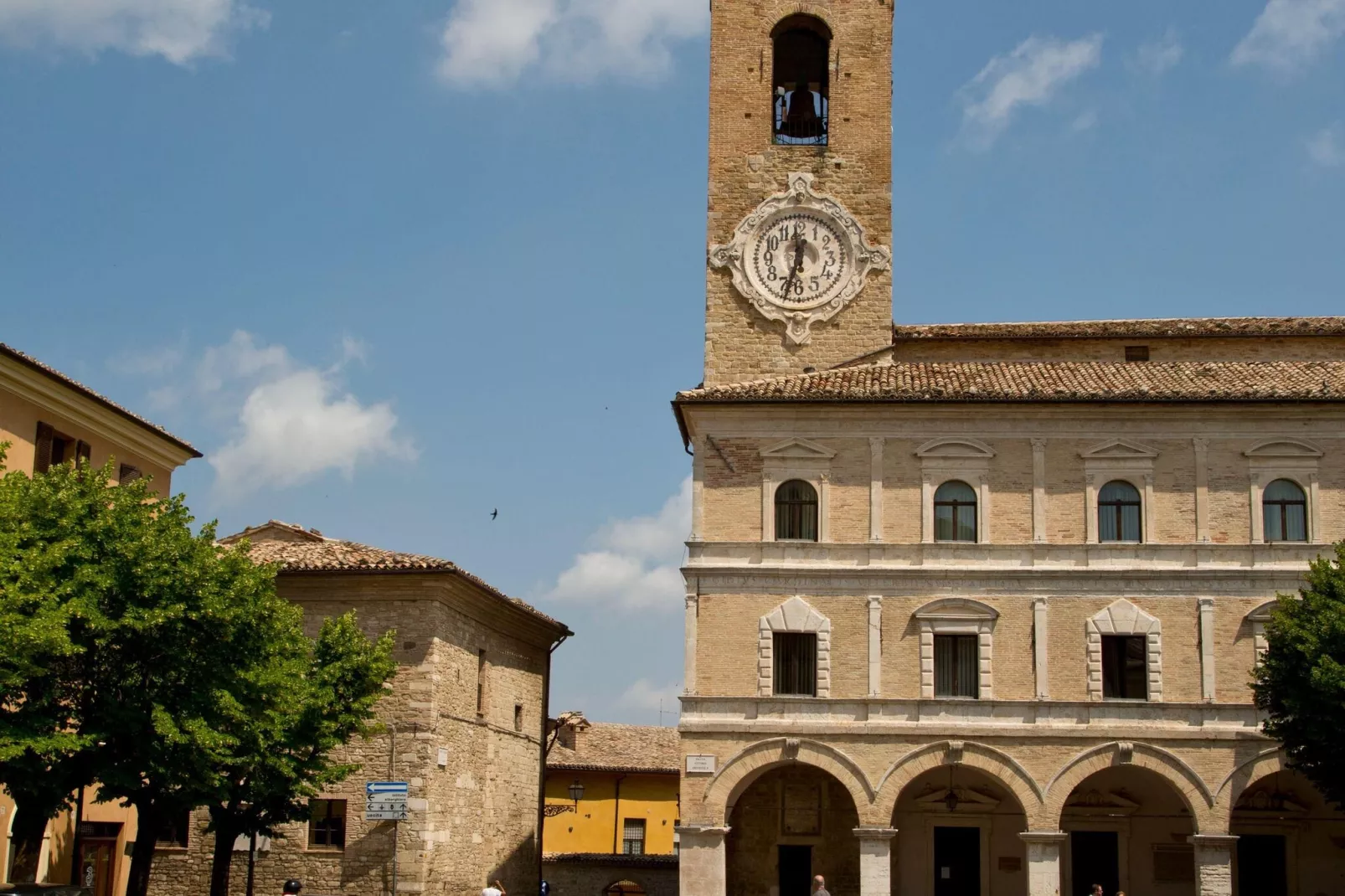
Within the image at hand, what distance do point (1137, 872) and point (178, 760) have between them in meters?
18.6

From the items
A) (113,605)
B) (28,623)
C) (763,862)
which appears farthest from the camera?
(763,862)

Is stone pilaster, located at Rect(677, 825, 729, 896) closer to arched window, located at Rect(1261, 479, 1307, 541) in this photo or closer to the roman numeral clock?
the roman numeral clock

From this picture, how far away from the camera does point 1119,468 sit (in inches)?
1216

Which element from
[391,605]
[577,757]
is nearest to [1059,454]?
[391,605]

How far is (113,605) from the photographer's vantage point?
22812mm

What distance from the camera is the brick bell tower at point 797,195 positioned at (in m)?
35.3

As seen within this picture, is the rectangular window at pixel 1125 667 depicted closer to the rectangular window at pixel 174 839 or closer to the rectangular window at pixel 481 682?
the rectangular window at pixel 481 682

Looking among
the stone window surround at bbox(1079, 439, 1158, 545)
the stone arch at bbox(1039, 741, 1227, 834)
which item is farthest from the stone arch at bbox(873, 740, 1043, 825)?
the stone window surround at bbox(1079, 439, 1158, 545)

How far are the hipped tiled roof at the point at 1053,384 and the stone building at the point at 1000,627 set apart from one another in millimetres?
87

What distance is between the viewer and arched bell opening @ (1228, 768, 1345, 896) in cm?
3102

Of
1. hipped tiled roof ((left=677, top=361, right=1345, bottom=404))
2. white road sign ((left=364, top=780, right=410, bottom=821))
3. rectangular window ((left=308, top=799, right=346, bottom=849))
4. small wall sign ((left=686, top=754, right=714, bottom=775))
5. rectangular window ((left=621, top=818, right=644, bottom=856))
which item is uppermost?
hipped tiled roof ((left=677, top=361, right=1345, bottom=404))

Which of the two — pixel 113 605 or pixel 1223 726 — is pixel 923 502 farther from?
pixel 113 605

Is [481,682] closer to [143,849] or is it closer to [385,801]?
[385,801]

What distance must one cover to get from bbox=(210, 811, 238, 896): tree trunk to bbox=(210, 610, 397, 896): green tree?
0.04ft
